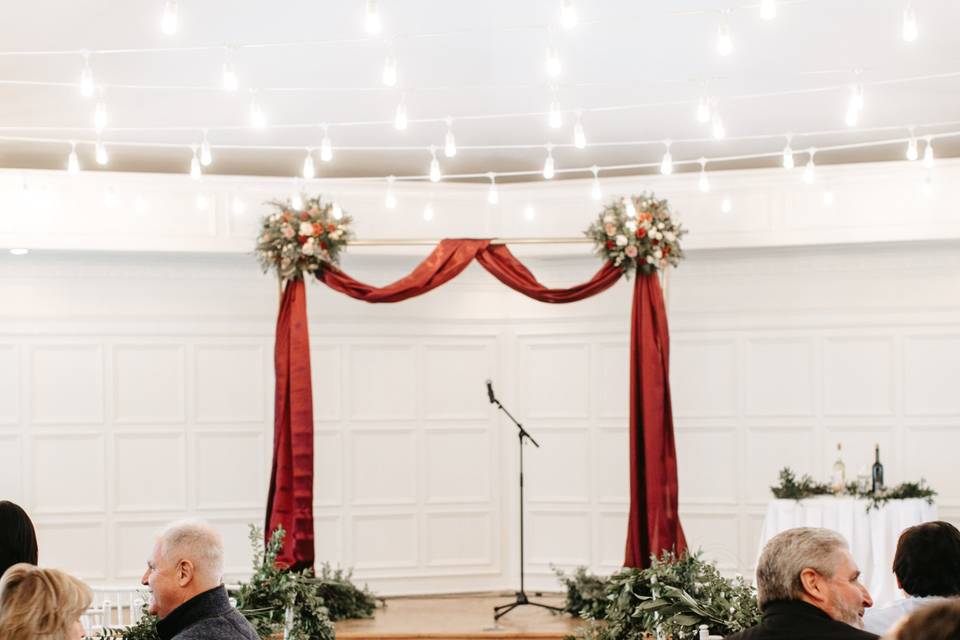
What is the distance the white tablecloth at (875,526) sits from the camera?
26.5 ft

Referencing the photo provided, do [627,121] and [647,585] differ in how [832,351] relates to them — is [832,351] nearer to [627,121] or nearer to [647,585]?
[627,121]

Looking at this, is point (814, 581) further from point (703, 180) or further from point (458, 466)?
point (458, 466)

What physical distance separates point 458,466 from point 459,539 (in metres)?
0.62

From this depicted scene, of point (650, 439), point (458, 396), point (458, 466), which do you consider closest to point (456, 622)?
point (458, 466)

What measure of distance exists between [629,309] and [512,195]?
139 centimetres

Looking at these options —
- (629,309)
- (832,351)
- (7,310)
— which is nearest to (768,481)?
(832,351)

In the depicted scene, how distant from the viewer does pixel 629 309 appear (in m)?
10.0

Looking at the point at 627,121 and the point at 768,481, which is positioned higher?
the point at 627,121

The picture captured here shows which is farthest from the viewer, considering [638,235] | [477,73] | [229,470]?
[229,470]

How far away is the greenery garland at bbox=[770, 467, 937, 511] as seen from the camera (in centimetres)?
822

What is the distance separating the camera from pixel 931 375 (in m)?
9.43

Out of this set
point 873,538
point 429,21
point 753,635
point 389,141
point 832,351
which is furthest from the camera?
point 832,351

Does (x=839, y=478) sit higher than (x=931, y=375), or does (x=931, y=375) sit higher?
(x=931, y=375)

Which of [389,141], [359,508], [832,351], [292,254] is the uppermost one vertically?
[389,141]
